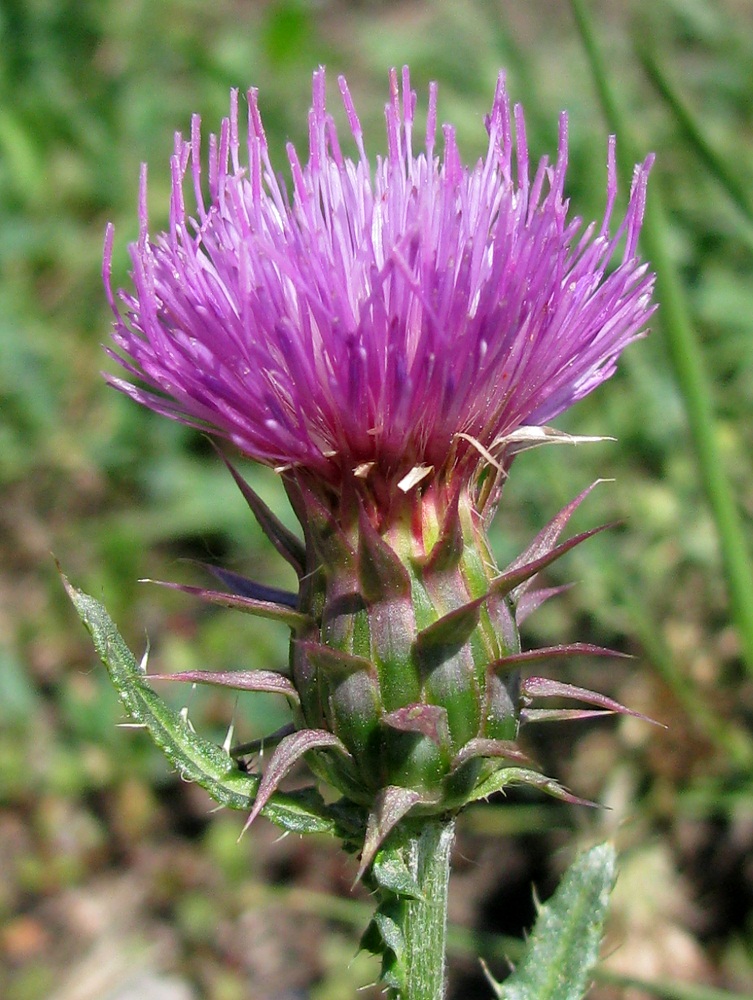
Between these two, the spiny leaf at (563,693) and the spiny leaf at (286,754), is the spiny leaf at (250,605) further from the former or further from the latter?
the spiny leaf at (563,693)

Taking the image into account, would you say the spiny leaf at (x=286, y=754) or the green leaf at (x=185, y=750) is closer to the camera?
the spiny leaf at (x=286, y=754)

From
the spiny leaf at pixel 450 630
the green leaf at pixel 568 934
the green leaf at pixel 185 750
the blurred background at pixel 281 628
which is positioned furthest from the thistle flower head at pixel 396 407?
the blurred background at pixel 281 628

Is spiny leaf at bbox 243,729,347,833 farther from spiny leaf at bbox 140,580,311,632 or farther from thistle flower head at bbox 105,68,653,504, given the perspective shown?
thistle flower head at bbox 105,68,653,504

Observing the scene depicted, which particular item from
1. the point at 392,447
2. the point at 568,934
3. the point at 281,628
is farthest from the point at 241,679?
the point at 281,628

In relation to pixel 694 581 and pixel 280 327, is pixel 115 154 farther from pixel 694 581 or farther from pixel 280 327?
pixel 280 327

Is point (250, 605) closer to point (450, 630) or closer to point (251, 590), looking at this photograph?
point (251, 590)

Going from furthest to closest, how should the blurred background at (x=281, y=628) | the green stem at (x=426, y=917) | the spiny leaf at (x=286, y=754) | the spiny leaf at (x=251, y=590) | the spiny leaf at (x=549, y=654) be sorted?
1. the blurred background at (x=281, y=628)
2. the spiny leaf at (x=251, y=590)
3. the green stem at (x=426, y=917)
4. the spiny leaf at (x=549, y=654)
5. the spiny leaf at (x=286, y=754)
